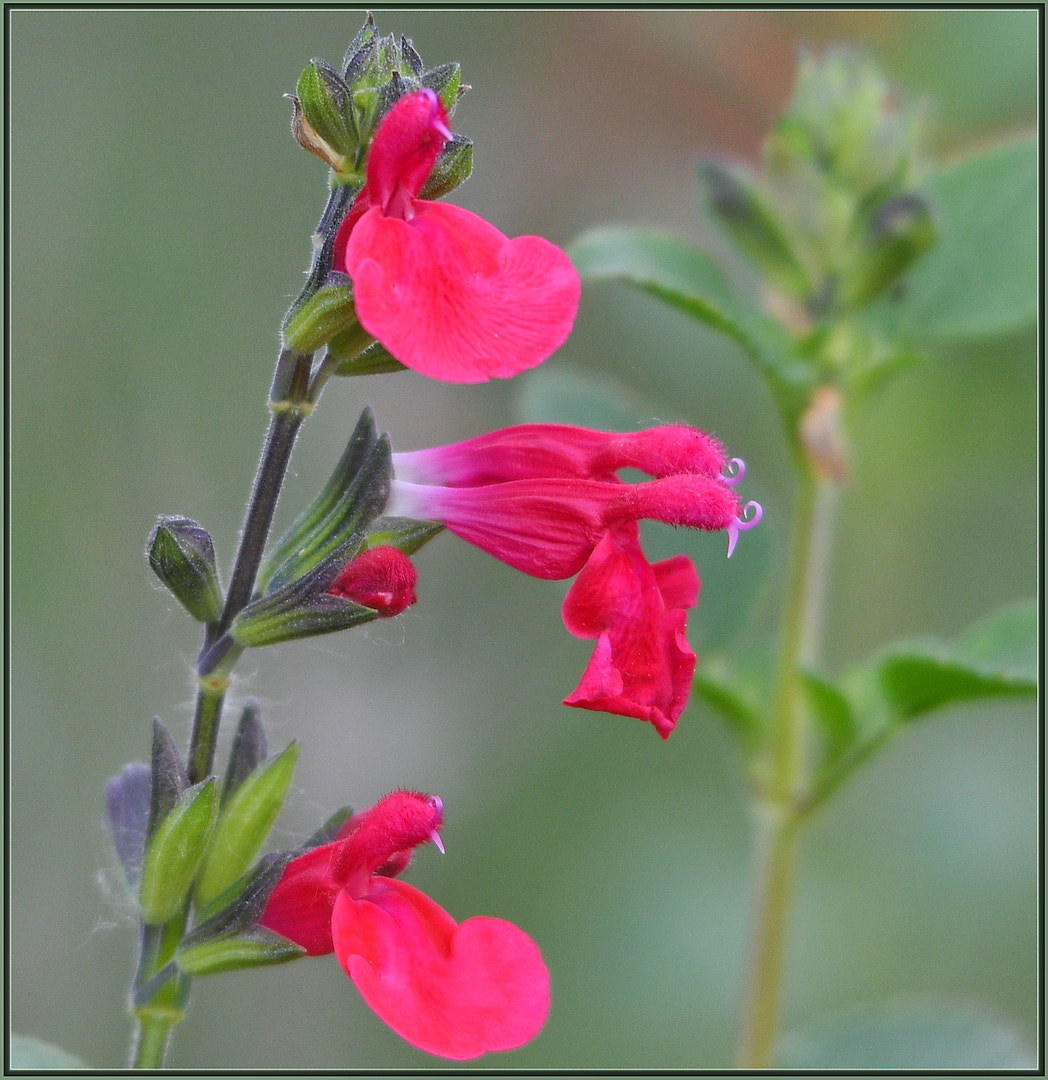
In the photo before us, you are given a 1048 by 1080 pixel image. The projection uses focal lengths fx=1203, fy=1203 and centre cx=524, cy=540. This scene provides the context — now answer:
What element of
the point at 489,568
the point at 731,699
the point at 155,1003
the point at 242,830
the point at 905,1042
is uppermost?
the point at 489,568

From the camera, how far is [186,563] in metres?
0.70

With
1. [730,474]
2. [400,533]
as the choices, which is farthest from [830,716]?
[400,533]

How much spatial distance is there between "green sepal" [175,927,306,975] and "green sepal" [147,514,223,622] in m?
0.20

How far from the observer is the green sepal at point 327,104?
0.69 meters

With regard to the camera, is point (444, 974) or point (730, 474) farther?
point (730, 474)

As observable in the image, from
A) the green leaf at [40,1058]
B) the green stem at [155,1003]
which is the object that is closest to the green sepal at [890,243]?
the green stem at [155,1003]

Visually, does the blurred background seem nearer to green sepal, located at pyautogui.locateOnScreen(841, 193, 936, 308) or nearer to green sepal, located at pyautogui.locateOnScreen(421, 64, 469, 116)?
green sepal, located at pyautogui.locateOnScreen(841, 193, 936, 308)

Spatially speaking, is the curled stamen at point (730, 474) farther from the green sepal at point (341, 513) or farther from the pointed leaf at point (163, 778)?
the pointed leaf at point (163, 778)

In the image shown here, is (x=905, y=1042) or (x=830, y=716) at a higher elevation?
(x=830, y=716)

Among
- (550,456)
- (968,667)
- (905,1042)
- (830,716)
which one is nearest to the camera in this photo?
(550,456)

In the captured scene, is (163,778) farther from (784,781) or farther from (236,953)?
(784,781)

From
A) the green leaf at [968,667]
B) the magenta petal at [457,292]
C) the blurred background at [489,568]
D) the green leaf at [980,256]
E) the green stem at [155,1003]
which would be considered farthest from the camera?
the blurred background at [489,568]

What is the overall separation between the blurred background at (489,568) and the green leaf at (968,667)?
603mm

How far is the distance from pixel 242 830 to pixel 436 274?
1.18 ft
